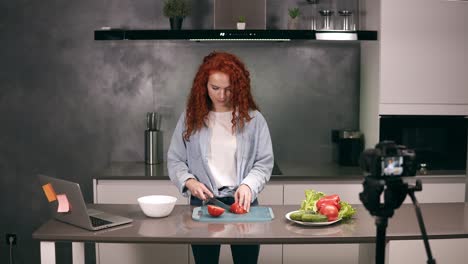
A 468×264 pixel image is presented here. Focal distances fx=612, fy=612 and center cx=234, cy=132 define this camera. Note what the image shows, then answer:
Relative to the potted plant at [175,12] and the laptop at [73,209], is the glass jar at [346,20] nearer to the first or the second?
the potted plant at [175,12]

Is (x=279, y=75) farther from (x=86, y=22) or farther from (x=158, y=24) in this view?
(x=86, y=22)

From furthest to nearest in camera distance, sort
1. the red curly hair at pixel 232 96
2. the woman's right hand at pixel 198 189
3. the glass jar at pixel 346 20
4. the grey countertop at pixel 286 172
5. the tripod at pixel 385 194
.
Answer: the glass jar at pixel 346 20 < the grey countertop at pixel 286 172 < the red curly hair at pixel 232 96 < the woman's right hand at pixel 198 189 < the tripod at pixel 385 194

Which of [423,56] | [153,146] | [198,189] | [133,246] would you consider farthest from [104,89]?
[423,56]

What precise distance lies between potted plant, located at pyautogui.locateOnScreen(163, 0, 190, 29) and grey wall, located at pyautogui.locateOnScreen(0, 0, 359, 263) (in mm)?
233

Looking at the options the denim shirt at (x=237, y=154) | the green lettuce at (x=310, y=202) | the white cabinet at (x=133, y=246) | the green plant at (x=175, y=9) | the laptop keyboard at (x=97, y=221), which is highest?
the green plant at (x=175, y=9)

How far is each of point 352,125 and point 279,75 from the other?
2.09 feet

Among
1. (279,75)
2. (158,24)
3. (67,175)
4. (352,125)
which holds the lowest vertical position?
(67,175)

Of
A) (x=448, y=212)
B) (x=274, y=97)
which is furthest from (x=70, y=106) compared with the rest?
(x=448, y=212)

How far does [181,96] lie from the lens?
14.3ft

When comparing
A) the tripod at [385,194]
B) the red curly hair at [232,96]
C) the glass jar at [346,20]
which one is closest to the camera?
the tripod at [385,194]

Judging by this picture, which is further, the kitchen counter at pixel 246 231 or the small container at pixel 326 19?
the small container at pixel 326 19

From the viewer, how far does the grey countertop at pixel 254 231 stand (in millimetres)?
2240

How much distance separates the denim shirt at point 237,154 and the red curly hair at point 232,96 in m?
0.04

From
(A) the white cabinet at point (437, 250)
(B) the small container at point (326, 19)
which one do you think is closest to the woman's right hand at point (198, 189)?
(A) the white cabinet at point (437, 250)
